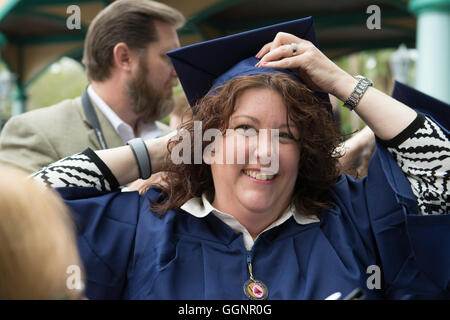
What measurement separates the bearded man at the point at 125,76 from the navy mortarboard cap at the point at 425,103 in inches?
63.7

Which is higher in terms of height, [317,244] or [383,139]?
[383,139]

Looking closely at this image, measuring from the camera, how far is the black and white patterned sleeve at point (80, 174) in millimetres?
1893

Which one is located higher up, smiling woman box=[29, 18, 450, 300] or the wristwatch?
the wristwatch


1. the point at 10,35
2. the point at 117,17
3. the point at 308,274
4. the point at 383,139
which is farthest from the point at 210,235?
the point at 10,35

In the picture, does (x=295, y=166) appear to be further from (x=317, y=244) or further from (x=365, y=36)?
(x=365, y=36)

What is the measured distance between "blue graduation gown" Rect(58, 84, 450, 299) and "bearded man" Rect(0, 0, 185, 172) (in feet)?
3.56

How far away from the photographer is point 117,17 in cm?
324

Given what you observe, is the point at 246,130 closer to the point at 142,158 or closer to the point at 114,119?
the point at 142,158

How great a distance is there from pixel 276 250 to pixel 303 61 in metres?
0.69

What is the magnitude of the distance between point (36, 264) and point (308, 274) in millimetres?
1041

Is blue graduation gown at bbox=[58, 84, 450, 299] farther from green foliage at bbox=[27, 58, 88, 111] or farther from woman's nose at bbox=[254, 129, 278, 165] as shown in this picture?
green foliage at bbox=[27, 58, 88, 111]

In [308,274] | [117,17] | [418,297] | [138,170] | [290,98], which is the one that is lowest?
[418,297]

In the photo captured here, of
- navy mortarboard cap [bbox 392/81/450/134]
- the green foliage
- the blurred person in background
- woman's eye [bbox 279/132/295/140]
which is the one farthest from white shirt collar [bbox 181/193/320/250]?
the green foliage

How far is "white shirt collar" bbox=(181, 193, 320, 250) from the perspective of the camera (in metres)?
1.88
